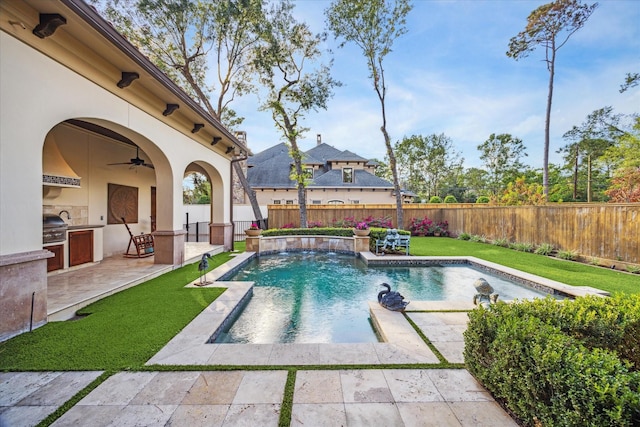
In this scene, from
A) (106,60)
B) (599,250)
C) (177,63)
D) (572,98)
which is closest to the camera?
(106,60)

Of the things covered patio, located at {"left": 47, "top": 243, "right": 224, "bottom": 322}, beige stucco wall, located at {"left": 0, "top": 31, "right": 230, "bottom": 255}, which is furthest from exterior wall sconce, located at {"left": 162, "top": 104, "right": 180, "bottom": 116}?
covered patio, located at {"left": 47, "top": 243, "right": 224, "bottom": 322}

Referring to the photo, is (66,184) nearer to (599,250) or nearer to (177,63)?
(177,63)

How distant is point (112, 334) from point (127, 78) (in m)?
4.62

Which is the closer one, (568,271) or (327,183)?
(568,271)

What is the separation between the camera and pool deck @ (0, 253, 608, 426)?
6.95 ft

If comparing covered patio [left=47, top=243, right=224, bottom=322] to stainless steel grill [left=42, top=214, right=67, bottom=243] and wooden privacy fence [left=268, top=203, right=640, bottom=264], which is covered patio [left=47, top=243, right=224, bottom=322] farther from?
wooden privacy fence [left=268, top=203, right=640, bottom=264]

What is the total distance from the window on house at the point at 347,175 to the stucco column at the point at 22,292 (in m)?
18.2

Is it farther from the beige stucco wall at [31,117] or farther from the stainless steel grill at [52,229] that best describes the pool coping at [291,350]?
the stainless steel grill at [52,229]

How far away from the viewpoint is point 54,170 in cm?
594

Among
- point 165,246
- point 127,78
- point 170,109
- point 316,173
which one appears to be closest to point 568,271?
point 165,246

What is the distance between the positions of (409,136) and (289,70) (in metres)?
23.3

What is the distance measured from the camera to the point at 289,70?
1419 cm

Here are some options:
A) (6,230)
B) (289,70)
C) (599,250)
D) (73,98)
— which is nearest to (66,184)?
(73,98)

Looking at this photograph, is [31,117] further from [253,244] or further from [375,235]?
[375,235]
